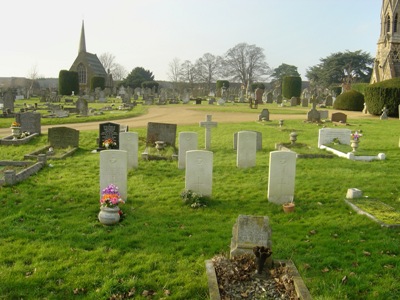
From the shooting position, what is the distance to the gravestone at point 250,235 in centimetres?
584

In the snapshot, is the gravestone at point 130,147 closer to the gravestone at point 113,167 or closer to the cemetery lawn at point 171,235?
the cemetery lawn at point 171,235

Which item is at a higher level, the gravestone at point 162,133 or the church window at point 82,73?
the church window at point 82,73

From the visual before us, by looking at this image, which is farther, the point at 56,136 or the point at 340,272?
the point at 56,136

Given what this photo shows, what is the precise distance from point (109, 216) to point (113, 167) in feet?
5.29

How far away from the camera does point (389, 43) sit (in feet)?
157

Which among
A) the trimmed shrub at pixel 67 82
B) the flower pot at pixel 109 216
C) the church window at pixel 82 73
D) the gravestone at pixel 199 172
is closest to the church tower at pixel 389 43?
the trimmed shrub at pixel 67 82

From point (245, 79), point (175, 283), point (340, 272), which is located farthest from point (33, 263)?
point (245, 79)

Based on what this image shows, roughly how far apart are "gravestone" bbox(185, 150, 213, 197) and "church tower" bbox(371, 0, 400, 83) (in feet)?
143

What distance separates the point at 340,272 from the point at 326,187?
4.66m

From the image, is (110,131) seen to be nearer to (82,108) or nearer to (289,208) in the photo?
(289,208)

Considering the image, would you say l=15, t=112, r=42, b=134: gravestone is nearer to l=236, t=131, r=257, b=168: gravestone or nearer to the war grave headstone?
the war grave headstone

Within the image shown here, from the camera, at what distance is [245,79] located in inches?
3654

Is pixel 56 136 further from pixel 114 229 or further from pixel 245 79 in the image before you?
pixel 245 79

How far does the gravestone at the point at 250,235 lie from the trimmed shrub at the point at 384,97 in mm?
29531
